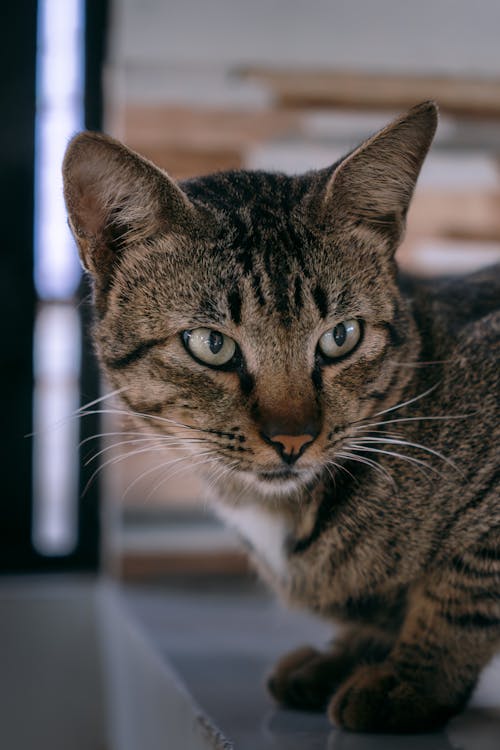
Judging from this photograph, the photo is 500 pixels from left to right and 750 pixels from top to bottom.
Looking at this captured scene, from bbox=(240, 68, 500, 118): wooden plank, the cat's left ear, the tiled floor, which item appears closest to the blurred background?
bbox=(240, 68, 500, 118): wooden plank

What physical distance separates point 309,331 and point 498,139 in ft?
3.60

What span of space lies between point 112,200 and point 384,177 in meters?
0.27

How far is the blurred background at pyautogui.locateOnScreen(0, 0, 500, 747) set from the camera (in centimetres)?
185

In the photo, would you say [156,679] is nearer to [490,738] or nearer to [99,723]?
[490,738]

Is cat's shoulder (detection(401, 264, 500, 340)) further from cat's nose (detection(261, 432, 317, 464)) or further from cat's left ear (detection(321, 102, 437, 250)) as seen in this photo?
cat's nose (detection(261, 432, 317, 464))

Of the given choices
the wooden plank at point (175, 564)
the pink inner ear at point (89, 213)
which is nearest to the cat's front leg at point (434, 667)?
the pink inner ear at point (89, 213)

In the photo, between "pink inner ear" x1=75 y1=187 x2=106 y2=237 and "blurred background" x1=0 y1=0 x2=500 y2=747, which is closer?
"pink inner ear" x1=75 y1=187 x2=106 y2=237

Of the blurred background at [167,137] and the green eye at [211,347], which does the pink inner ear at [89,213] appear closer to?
the green eye at [211,347]

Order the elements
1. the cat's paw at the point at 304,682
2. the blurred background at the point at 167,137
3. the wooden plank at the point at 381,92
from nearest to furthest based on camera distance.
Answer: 1. the cat's paw at the point at 304,682
2. the wooden plank at the point at 381,92
3. the blurred background at the point at 167,137

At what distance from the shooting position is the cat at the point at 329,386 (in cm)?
86

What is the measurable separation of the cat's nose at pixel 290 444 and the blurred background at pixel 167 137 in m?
0.98

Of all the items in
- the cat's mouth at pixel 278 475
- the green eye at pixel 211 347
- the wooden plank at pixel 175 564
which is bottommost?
the wooden plank at pixel 175 564

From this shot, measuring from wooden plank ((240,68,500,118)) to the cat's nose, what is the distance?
101 centimetres

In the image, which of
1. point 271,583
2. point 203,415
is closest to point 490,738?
point 271,583
